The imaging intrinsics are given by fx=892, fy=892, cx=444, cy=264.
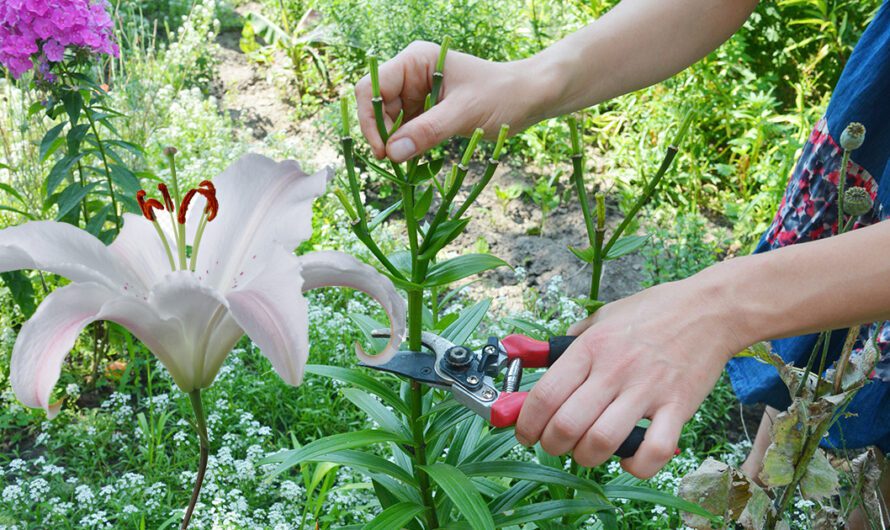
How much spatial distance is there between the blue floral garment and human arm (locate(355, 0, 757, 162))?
1.00ft

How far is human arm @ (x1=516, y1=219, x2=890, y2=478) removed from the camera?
101cm

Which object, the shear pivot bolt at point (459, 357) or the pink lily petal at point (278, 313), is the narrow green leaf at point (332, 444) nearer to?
the shear pivot bolt at point (459, 357)

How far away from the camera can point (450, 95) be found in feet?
4.65

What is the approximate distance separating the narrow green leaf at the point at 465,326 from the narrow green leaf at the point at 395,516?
289 millimetres

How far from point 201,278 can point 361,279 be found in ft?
0.90

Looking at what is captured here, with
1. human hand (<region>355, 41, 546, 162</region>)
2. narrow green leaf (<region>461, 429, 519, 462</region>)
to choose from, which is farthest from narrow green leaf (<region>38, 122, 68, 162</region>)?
narrow green leaf (<region>461, 429, 519, 462</region>)

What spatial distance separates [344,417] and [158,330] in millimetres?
1456

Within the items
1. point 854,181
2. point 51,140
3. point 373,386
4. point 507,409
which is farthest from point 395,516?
point 51,140

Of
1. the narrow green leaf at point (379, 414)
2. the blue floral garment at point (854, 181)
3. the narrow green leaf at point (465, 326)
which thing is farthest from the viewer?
the blue floral garment at point (854, 181)

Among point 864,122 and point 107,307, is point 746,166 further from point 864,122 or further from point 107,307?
point 107,307

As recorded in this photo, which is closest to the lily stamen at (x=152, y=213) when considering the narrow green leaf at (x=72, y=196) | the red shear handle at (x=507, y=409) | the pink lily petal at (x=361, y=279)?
the pink lily petal at (x=361, y=279)

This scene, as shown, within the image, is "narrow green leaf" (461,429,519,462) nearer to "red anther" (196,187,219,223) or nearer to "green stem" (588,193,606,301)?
"green stem" (588,193,606,301)

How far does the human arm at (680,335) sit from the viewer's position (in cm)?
101

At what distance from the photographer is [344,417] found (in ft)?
8.03
